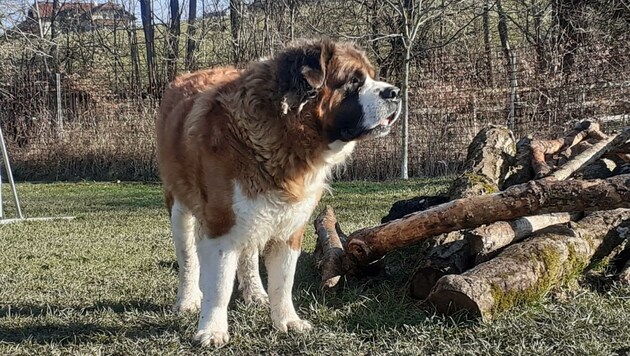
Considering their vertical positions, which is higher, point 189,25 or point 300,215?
point 189,25

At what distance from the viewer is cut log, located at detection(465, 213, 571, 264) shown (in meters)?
4.59

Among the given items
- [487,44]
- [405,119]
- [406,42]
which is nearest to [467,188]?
[405,119]

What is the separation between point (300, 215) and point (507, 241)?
1.70 m

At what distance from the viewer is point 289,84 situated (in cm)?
385

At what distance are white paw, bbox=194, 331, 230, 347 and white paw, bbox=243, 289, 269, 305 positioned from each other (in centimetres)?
88

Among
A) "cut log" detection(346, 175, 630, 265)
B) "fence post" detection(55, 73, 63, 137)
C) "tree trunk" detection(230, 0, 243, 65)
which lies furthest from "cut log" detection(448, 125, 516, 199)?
"fence post" detection(55, 73, 63, 137)

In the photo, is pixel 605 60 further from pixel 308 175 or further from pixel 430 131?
pixel 308 175

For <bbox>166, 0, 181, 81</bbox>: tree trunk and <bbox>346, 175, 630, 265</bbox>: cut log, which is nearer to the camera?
<bbox>346, 175, 630, 265</bbox>: cut log

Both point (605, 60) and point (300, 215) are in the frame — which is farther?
point (605, 60)

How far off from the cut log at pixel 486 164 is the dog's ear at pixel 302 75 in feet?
7.30

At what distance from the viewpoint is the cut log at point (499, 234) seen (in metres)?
4.59

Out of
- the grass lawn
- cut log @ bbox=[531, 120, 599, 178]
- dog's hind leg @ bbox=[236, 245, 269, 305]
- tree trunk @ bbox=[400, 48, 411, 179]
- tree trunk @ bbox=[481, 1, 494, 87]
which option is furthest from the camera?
tree trunk @ bbox=[481, 1, 494, 87]

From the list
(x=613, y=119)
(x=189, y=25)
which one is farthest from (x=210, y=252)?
(x=189, y=25)

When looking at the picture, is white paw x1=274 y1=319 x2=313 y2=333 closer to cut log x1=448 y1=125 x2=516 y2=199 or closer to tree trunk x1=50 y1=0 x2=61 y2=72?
cut log x1=448 y1=125 x2=516 y2=199
